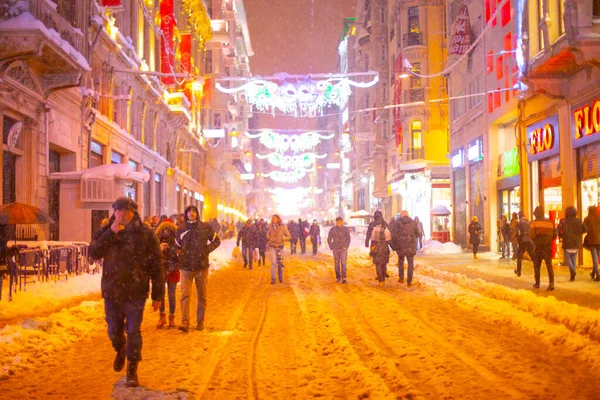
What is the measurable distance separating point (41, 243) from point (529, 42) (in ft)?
51.5

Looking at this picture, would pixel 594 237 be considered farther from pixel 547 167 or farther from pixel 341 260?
pixel 547 167

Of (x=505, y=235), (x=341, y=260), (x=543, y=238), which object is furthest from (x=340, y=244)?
(x=505, y=235)

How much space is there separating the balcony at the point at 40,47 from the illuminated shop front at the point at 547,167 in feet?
49.1

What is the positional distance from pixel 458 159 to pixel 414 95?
9.24 m

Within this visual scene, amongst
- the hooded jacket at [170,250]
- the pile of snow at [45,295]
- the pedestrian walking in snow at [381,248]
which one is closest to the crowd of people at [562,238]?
the pedestrian walking in snow at [381,248]

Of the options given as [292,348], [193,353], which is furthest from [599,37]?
[193,353]

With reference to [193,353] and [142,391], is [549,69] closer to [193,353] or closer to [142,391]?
[193,353]

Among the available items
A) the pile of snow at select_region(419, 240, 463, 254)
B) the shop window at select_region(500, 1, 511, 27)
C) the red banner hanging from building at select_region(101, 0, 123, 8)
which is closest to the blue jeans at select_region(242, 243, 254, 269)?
the red banner hanging from building at select_region(101, 0, 123, 8)

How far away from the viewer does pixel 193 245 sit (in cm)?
861

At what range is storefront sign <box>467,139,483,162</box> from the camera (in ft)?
→ 95.0

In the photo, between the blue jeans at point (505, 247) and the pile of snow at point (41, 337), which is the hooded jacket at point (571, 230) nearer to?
the blue jeans at point (505, 247)

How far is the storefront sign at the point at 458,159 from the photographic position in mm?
33006

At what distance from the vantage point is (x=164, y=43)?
34.4 metres

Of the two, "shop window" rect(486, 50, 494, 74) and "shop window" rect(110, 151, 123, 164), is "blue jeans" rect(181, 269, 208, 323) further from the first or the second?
"shop window" rect(486, 50, 494, 74)
